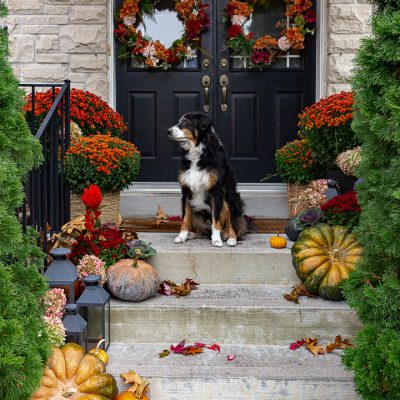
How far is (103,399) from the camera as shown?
3084 millimetres

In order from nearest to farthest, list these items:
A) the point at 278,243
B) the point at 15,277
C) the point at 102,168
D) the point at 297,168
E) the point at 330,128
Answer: the point at 15,277
the point at 278,243
the point at 102,168
the point at 330,128
the point at 297,168

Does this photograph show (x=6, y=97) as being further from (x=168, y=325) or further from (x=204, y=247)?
(x=204, y=247)

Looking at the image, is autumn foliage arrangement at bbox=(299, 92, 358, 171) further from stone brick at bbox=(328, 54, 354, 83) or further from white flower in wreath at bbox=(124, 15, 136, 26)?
white flower in wreath at bbox=(124, 15, 136, 26)

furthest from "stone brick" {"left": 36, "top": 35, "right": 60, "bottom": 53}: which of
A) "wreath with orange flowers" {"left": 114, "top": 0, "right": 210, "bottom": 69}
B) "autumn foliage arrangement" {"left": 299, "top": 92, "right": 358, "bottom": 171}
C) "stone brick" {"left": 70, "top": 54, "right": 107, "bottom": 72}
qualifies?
"autumn foliage arrangement" {"left": 299, "top": 92, "right": 358, "bottom": 171}

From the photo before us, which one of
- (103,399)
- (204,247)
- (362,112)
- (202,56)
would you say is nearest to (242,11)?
(202,56)

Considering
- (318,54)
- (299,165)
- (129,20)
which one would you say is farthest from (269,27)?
(299,165)

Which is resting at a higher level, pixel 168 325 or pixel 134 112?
pixel 134 112

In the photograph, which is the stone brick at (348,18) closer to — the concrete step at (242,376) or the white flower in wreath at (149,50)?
the white flower in wreath at (149,50)

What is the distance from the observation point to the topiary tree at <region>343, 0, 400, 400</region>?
Answer: 2762 millimetres

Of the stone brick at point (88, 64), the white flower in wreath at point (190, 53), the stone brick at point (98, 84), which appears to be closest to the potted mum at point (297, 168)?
the white flower in wreath at point (190, 53)

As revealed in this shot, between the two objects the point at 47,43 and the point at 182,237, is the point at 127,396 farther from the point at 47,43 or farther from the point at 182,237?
the point at 47,43

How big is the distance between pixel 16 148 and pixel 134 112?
4154 mm

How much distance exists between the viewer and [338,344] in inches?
152

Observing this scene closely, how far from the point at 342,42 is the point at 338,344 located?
11.5 ft
